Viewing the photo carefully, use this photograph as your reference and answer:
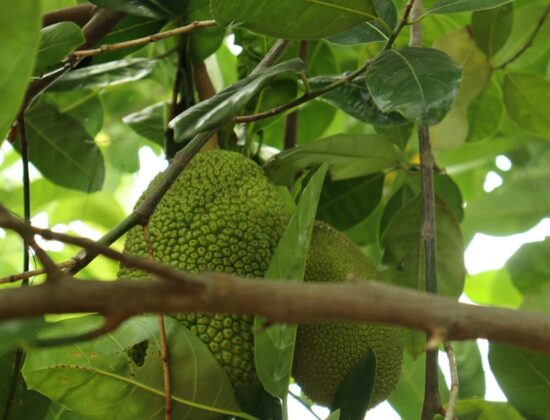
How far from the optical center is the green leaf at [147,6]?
969 mm

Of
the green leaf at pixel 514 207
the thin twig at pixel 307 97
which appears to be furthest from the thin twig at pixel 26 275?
the green leaf at pixel 514 207

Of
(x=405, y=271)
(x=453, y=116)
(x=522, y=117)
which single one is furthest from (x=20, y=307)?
(x=522, y=117)

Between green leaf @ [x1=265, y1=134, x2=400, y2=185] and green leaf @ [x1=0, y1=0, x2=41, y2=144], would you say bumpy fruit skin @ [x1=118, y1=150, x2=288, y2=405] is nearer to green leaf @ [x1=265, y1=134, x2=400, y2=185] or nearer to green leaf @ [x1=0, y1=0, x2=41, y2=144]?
green leaf @ [x1=265, y1=134, x2=400, y2=185]

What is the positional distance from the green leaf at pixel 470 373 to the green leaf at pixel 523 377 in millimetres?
236

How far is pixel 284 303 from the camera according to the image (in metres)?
0.36

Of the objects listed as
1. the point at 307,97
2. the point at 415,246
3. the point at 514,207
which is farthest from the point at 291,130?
the point at 514,207

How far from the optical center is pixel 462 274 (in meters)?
1.09

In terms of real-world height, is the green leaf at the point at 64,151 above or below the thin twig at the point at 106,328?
below

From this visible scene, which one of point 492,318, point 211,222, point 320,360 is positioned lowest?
point 320,360

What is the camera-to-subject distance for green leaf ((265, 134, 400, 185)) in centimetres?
102

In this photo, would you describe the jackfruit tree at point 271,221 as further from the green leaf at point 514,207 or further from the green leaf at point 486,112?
the green leaf at point 514,207

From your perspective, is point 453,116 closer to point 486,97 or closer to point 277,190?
point 486,97

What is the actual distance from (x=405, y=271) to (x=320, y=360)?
0.76 ft

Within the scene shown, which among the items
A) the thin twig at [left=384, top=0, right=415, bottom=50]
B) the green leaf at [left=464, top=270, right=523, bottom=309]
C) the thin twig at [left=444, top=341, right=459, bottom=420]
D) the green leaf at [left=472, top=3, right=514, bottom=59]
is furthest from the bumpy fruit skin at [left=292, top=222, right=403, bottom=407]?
the green leaf at [left=464, top=270, right=523, bottom=309]
